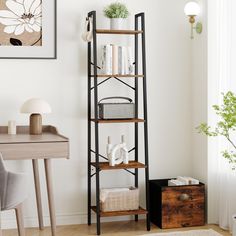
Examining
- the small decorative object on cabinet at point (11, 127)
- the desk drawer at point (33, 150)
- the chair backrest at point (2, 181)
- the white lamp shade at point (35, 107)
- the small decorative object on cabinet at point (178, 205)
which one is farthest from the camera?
the small decorative object on cabinet at point (178, 205)

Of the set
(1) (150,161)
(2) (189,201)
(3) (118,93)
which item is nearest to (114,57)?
(3) (118,93)

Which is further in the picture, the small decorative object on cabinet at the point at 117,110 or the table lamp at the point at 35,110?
the small decorative object on cabinet at the point at 117,110

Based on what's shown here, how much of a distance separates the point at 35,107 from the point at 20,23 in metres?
0.79

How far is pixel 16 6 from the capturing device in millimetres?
4539

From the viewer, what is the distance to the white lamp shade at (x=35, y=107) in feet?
14.0

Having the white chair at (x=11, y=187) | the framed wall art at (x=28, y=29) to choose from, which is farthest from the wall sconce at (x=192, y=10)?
the white chair at (x=11, y=187)

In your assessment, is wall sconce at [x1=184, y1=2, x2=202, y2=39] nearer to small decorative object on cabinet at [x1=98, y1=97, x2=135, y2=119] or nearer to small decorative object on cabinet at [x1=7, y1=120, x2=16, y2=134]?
small decorative object on cabinet at [x1=98, y1=97, x2=135, y2=119]

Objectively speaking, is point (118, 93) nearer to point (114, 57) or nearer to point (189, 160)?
point (114, 57)

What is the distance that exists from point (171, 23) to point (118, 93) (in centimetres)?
82

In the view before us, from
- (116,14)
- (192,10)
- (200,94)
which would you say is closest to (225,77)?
(200,94)

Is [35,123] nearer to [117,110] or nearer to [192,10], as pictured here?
[117,110]

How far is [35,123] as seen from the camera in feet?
14.3

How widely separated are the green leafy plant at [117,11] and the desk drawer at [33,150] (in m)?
1.32

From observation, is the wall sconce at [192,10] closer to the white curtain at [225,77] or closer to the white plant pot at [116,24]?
the white curtain at [225,77]
